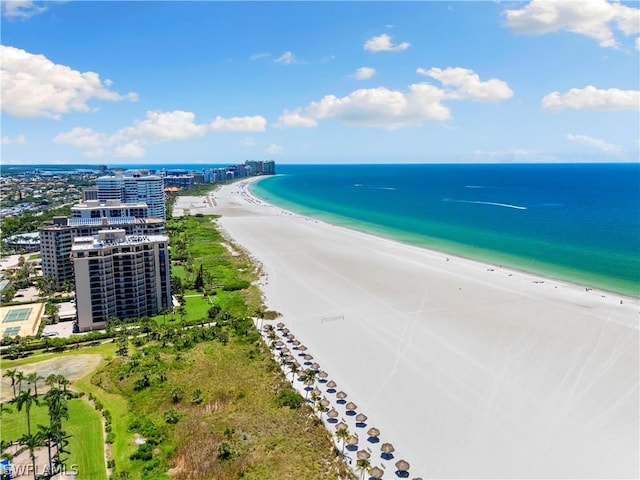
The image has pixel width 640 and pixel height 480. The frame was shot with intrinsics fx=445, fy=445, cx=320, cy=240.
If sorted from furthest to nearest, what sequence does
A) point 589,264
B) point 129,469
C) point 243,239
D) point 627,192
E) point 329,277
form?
point 627,192
point 243,239
point 589,264
point 329,277
point 129,469

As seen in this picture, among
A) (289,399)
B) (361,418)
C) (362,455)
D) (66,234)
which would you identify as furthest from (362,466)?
(66,234)

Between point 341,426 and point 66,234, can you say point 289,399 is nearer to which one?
point 341,426

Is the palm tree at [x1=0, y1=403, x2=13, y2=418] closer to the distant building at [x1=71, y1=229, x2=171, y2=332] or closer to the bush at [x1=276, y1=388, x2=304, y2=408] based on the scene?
the distant building at [x1=71, y1=229, x2=171, y2=332]

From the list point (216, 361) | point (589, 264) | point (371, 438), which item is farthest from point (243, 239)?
point (371, 438)

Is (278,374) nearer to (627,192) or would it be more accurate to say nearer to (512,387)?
(512,387)

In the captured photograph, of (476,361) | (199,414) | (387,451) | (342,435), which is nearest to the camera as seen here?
(387,451)

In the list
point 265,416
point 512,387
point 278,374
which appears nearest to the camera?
point 265,416

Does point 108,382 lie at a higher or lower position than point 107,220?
lower
